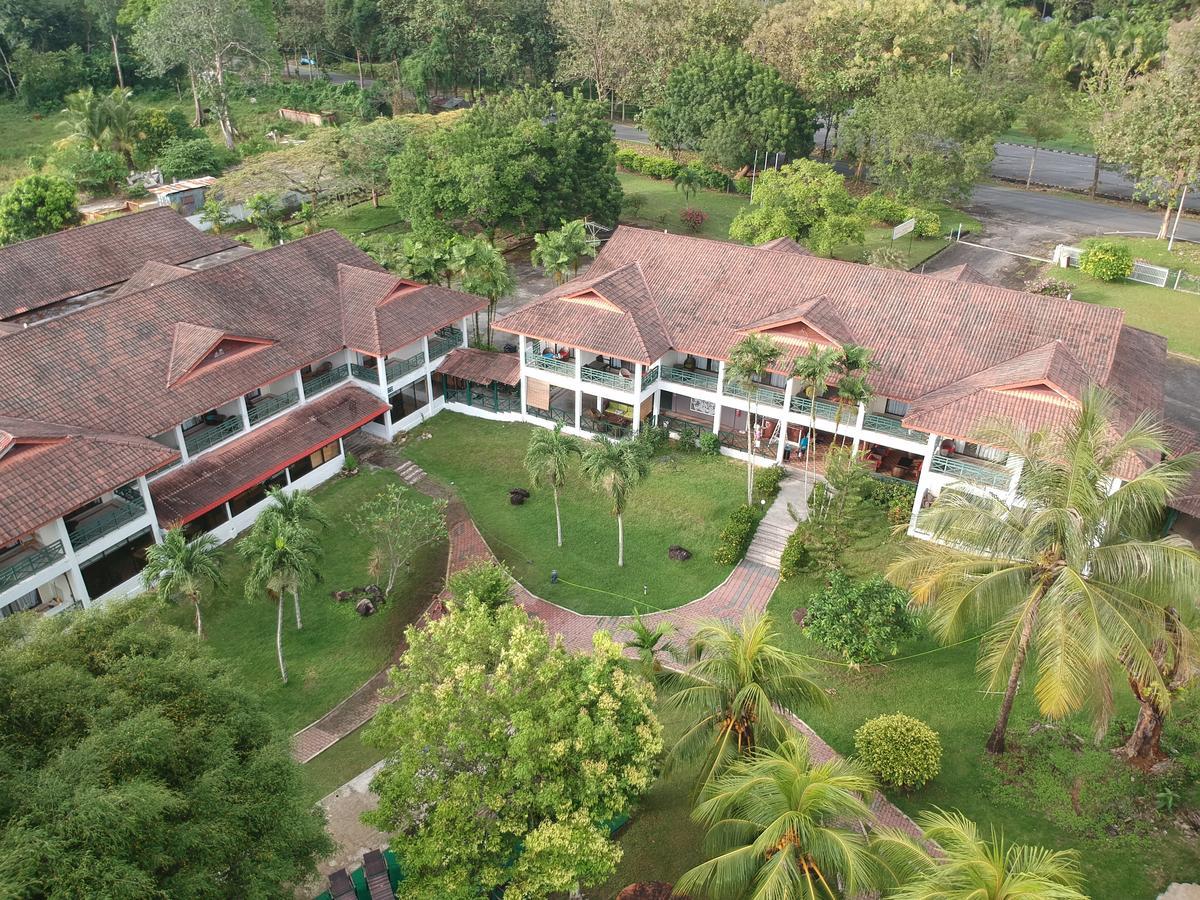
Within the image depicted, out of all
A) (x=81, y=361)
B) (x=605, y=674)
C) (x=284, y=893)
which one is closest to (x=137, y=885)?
(x=284, y=893)

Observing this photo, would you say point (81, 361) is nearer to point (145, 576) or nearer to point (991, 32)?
point (145, 576)

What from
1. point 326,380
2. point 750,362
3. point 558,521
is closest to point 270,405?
point 326,380

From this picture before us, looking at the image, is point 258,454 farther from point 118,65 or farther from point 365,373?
point 118,65

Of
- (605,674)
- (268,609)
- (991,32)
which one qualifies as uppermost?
(991,32)

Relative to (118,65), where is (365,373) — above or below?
below

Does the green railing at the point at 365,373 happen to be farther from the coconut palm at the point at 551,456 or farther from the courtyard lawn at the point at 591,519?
the coconut palm at the point at 551,456

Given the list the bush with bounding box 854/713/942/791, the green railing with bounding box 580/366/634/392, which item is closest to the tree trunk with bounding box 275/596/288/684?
the green railing with bounding box 580/366/634/392
